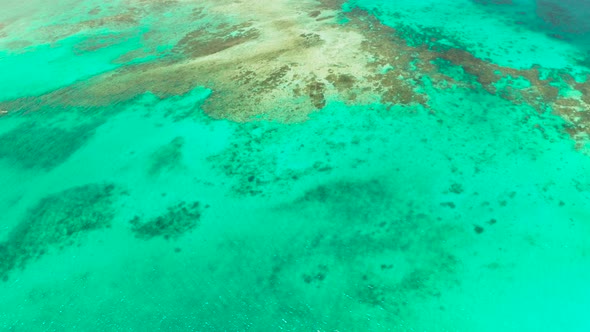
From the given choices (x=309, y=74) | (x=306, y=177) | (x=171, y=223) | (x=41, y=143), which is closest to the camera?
(x=171, y=223)

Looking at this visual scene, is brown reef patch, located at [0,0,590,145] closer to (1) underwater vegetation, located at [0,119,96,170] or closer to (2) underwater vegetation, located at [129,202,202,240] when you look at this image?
(1) underwater vegetation, located at [0,119,96,170]

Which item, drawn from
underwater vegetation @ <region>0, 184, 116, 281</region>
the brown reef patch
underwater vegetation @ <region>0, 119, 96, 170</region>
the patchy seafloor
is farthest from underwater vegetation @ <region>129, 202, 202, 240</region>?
underwater vegetation @ <region>0, 119, 96, 170</region>

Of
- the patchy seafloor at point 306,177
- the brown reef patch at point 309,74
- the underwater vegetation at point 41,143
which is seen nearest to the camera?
the patchy seafloor at point 306,177

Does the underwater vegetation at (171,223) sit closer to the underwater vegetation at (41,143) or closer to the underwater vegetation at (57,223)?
the underwater vegetation at (57,223)

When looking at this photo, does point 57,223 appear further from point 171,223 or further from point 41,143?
point 41,143

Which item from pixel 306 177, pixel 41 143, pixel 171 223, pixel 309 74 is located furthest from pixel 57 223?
pixel 309 74

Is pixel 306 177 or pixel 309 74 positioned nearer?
pixel 306 177

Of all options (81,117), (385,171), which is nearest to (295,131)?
(385,171)

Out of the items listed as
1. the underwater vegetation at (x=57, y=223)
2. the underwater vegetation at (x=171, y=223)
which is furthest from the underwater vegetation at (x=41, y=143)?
the underwater vegetation at (x=171, y=223)
